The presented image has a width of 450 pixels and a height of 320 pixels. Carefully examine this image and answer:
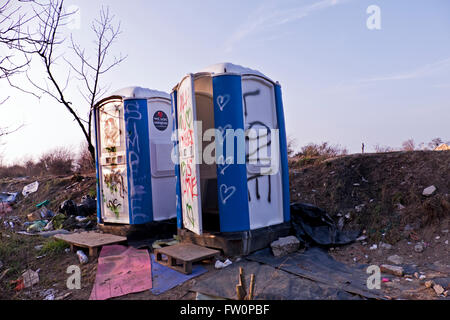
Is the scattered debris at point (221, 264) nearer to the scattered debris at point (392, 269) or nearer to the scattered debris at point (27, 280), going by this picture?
the scattered debris at point (392, 269)

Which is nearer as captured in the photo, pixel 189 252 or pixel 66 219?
pixel 189 252

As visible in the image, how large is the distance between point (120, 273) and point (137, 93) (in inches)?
133

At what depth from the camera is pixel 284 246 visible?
459cm

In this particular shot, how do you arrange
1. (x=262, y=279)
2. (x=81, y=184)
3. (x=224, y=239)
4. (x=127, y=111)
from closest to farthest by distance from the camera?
1. (x=262, y=279)
2. (x=224, y=239)
3. (x=127, y=111)
4. (x=81, y=184)

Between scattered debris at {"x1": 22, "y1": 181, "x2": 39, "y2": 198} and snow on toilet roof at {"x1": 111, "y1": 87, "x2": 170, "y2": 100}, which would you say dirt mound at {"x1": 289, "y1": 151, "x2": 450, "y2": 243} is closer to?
snow on toilet roof at {"x1": 111, "y1": 87, "x2": 170, "y2": 100}

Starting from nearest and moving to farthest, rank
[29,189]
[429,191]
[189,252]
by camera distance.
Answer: [189,252], [429,191], [29,189]

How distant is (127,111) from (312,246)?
416cm

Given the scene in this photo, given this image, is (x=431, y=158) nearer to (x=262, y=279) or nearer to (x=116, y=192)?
(x=262, y=279)

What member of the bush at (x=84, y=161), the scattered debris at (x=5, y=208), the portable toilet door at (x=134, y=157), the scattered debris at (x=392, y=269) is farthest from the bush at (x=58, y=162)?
the scattered debris at (x=392, y=269)

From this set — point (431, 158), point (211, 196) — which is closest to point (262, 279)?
point (211, 196)

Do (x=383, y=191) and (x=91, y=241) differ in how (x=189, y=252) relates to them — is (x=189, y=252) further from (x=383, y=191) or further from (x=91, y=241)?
(x=383, y=191)

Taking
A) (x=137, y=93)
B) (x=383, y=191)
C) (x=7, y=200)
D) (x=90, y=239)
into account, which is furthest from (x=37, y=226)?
(x=383, y=191)

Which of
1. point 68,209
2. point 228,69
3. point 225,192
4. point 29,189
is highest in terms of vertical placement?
point 228,69
